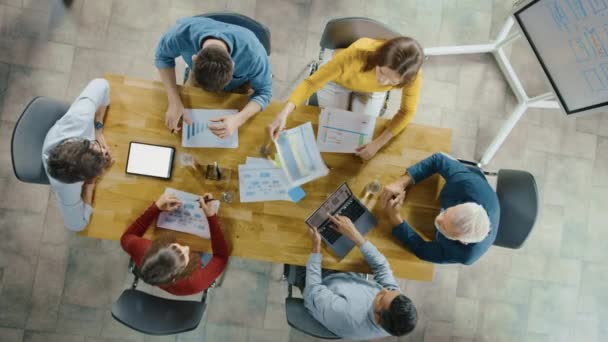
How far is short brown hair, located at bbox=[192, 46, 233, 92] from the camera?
172 cm

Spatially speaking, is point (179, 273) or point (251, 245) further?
point (251, 245)

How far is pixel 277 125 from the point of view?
2.10m

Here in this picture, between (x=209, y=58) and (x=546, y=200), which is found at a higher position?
(x=209, y=58)

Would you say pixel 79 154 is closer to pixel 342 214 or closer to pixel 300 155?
pixel 300 155

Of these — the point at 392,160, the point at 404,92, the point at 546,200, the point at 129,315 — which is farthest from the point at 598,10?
the point at 129,315

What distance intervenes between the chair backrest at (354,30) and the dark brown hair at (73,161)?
1364mm

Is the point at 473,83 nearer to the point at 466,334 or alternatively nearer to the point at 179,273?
the point at 466,334

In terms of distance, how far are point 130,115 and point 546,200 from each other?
3011mm

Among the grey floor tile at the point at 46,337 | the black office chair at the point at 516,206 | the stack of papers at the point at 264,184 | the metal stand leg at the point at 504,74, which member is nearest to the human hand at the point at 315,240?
the stack of papers at the point at 264,184

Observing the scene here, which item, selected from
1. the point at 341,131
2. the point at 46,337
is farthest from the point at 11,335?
the point at 341,131

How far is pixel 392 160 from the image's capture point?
87.0 inches

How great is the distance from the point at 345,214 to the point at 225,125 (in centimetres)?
75

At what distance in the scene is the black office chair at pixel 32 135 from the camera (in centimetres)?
199

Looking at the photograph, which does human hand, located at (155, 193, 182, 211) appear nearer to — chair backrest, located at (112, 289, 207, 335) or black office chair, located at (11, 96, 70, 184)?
chair backrest, located at (112, 289, 207, 335)
